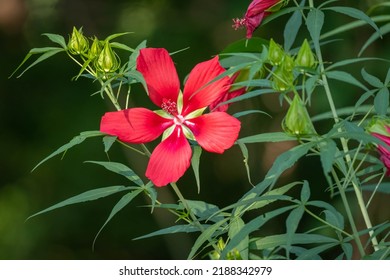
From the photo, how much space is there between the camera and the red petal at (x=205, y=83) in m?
0.87

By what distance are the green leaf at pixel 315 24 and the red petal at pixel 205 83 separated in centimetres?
9

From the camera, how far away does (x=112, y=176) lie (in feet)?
8.62

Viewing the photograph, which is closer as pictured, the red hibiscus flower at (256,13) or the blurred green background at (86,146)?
the red hibiscus flower at (256,13)

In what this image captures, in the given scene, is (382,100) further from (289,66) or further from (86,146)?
(86,146)

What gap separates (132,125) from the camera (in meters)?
0.84

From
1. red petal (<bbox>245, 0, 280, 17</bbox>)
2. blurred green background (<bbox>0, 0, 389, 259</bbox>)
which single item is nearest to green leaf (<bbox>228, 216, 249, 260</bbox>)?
red petal (<bbox>245, 0, 280, 17</bbox>)

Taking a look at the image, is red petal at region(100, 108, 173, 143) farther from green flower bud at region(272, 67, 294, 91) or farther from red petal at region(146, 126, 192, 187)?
green flower bud at region(272, 67, 294, 91)

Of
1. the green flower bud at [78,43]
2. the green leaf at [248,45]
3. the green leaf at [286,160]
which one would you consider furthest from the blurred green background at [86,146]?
the green leaf at [286,160]

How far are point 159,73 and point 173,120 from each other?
5cm

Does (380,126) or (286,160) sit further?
(380,126)

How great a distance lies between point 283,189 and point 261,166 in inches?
68.6

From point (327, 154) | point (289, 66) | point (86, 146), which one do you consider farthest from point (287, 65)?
point (86, 146)

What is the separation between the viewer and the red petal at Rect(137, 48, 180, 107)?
85 cm

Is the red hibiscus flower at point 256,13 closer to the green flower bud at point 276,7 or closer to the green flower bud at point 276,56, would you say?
the green flower bud at point 276,7
